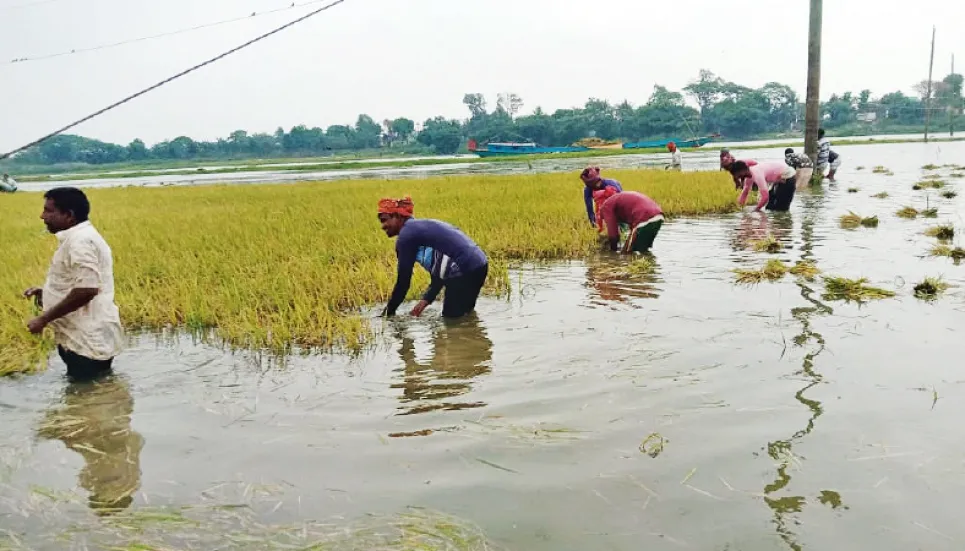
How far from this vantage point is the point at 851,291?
4.87 m

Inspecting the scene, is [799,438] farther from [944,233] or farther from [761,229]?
[761,229]

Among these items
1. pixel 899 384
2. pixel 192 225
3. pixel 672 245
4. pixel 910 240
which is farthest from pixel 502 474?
pixel 192 225

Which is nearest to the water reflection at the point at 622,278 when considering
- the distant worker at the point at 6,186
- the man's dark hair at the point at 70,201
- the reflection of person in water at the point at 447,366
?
the reflection of person in water at the point at 447,366

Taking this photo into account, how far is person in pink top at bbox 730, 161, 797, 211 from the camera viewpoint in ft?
31.3

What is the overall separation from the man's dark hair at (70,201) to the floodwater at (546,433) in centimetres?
95

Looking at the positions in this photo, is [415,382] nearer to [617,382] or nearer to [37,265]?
[617,382]

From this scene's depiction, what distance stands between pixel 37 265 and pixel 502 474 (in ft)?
21.8

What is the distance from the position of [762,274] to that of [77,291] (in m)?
4.92

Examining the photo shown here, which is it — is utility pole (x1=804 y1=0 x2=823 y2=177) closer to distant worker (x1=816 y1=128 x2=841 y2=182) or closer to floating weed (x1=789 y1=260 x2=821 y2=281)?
distant worker (x1=816 y1=128 x2=841 y2=182)

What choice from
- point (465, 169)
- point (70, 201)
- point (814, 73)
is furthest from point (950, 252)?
point (465, 169)

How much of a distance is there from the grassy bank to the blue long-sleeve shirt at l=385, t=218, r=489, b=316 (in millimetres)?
412

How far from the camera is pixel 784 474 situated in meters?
2.27

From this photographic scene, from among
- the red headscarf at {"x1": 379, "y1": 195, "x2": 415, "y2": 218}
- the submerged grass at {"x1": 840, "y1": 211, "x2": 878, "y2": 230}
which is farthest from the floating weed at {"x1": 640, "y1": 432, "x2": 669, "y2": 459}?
the submerged grass at {"x1": 840, "y1": 211, "x2": 878, "y2": 230}

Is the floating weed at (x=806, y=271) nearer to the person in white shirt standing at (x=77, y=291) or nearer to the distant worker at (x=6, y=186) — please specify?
the person in white shirt standing at (x=77, y=291)
